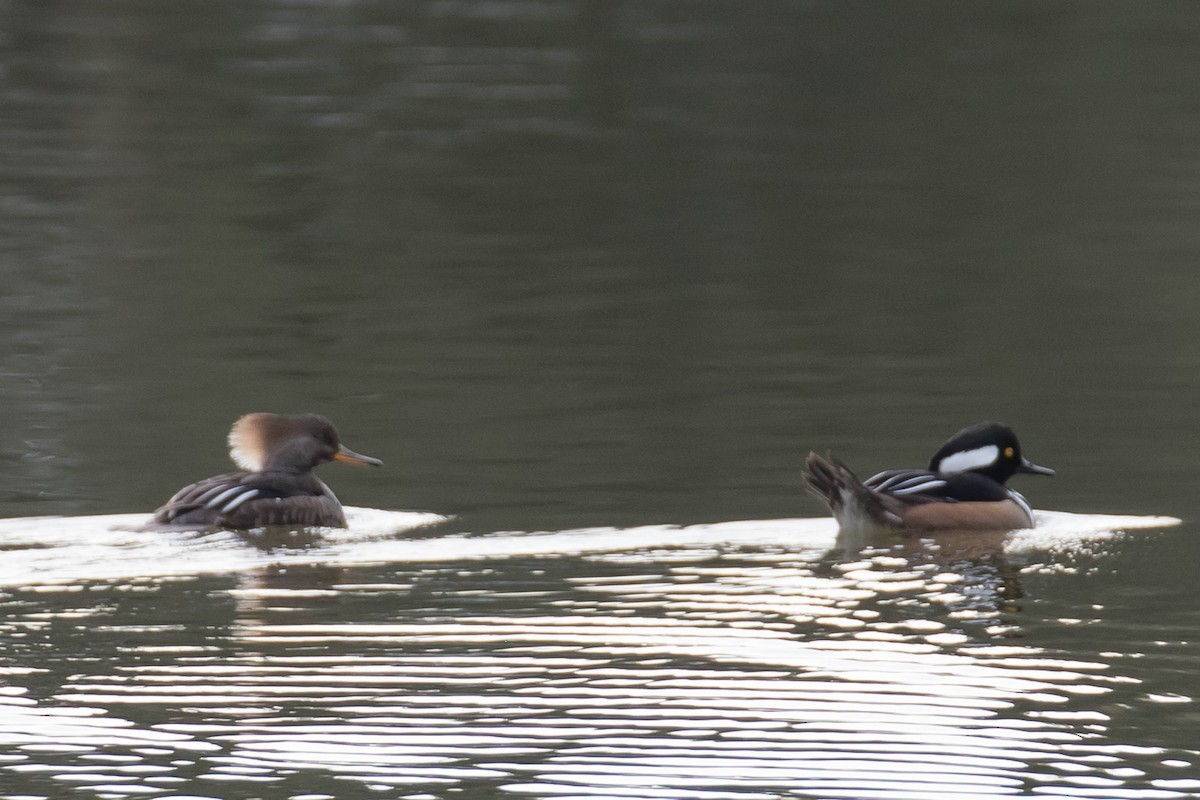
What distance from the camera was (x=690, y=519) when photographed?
11711 mm

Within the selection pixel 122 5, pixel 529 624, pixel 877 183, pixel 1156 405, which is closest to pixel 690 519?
pixel 529 624

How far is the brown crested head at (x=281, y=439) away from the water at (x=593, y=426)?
40cm

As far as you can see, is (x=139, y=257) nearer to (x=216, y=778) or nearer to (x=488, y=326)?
(x=488, y=326)

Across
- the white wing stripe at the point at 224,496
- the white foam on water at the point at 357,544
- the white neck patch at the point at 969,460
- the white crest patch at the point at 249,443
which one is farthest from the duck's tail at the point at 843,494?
the white crest patch at the point at 249,443

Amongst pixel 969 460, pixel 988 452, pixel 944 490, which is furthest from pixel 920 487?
pixel 988 452

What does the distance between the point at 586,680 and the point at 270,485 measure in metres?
3.73

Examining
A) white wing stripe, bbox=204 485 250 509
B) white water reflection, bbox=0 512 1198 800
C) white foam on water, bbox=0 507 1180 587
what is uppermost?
white wing stripe, bbox=204 485 250 509

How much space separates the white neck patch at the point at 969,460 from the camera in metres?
12.3

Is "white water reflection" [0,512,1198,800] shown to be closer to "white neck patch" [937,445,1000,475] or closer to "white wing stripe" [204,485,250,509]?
"white wing stripe" [204,485,250,509]

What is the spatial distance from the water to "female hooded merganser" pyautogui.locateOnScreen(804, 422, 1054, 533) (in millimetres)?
208

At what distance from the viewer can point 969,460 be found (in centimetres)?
1234

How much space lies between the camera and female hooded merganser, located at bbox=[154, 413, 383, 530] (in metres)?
11.5

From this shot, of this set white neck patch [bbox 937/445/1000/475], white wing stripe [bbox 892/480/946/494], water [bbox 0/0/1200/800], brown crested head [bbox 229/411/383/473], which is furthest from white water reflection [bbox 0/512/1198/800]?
brown crested head [bbox 229/411/383/473]

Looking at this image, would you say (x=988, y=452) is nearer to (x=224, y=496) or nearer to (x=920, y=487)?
(x=920, y=487)
